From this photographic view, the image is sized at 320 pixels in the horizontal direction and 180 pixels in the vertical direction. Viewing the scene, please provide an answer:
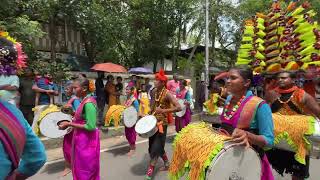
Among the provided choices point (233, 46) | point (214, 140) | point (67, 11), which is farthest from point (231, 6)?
point (214, 140)

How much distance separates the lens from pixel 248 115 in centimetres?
334

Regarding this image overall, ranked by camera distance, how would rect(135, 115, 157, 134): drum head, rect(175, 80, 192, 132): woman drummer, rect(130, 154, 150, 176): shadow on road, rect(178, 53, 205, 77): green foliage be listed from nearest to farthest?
rect(135, 115, 157, 134): drum head → rect(130, 154, 150, 176): shadow on road → rect(175, 80, 192, 132): woman drummer → rect(178, 53, 205, 77): green foliage

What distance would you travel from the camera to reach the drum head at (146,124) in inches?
230

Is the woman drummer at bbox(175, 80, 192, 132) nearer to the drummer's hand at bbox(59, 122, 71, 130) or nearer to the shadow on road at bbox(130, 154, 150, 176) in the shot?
the shadow on road at bbox(130, 154, 150, 176)

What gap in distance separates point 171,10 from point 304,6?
546 inches

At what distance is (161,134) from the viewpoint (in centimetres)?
623

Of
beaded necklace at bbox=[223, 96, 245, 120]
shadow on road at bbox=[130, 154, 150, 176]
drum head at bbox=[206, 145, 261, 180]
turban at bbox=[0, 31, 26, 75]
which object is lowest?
shadow on road at bbox=[130, 154, 150, 176]

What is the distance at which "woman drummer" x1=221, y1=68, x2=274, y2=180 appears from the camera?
10.9 feet

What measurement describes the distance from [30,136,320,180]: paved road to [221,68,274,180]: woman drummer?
3.20m

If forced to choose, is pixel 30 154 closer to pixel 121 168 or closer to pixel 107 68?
pixel 121 168

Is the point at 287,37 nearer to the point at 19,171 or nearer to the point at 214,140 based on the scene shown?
the point at 214,140

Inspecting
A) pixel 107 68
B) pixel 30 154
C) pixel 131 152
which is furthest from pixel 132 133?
pixel 30 154

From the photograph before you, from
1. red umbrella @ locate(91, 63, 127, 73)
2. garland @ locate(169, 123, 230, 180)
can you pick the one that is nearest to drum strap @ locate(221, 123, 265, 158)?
garland @ locate(169, 123, 230, 180)

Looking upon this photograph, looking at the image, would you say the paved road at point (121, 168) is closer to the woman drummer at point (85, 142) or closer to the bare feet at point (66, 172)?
the bare feet at point (66, 172)
